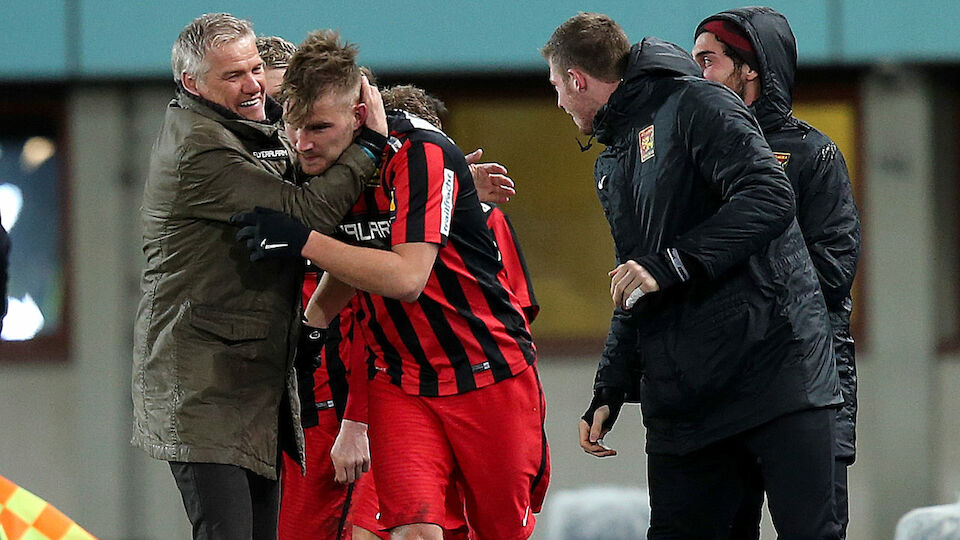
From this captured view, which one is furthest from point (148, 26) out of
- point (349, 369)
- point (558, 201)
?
point (349, 369)

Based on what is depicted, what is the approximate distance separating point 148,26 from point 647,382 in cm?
445

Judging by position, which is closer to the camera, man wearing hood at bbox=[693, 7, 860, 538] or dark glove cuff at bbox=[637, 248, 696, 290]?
dark glove cuff at bbox=[637, 248, 696, 290]

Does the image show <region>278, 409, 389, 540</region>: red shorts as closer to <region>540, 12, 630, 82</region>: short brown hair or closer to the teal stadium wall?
<region>540, 12, 630, 82</region>: short brown hair

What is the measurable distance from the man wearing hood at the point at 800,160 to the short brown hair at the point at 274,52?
1.52 metres

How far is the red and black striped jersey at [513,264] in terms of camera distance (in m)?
5.19

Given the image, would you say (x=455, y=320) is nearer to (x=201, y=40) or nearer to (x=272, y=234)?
(x=272, y=234)

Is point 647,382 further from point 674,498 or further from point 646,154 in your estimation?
point 646,154

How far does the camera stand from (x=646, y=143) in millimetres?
3812

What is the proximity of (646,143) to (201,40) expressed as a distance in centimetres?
134

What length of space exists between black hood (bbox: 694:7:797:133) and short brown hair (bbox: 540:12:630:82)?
0.58m

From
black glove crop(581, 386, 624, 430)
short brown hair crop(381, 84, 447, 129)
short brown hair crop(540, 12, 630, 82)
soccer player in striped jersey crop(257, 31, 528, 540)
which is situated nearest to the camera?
short brown hair crop(540, 12, 630, 82)

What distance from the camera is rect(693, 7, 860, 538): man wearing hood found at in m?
4.31

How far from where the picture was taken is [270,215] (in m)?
3.80

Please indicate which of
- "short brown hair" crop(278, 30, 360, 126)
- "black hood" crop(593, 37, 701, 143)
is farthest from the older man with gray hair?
"black hood" crop(593, 37, 701, 143)
